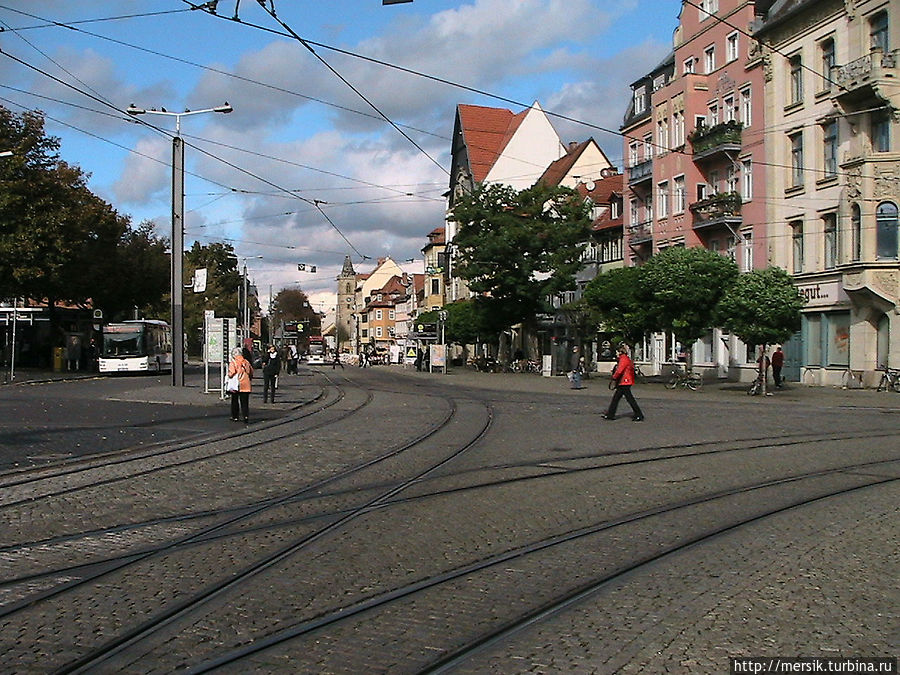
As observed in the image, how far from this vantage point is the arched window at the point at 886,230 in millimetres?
35500

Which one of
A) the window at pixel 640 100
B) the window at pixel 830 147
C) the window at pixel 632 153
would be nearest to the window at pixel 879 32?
the window at pixel 830 147

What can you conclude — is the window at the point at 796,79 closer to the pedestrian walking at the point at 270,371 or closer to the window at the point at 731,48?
the window at the point at 731,48

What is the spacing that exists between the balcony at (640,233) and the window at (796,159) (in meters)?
12.1

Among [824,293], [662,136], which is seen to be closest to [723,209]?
[824,293]

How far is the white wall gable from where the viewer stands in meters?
88.6

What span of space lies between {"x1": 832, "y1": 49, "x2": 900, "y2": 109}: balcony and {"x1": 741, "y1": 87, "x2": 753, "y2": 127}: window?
7.92m

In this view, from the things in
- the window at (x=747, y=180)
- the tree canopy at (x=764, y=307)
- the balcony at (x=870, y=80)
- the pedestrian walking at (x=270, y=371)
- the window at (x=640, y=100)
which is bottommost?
the pedestrian walking at (x=270, y=371)

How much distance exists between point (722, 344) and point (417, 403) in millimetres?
23225

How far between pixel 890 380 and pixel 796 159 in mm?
11049

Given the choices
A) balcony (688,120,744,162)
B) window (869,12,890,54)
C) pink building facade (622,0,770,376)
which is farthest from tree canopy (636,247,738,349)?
balcony (688,120,744,162)

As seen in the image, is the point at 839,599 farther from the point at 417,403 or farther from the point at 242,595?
the point at 417,403

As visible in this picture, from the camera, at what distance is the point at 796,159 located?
4162 cm

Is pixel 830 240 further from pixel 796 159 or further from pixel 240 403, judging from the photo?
pixel 240 403

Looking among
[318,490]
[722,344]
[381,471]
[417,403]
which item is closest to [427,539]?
[318,490]
